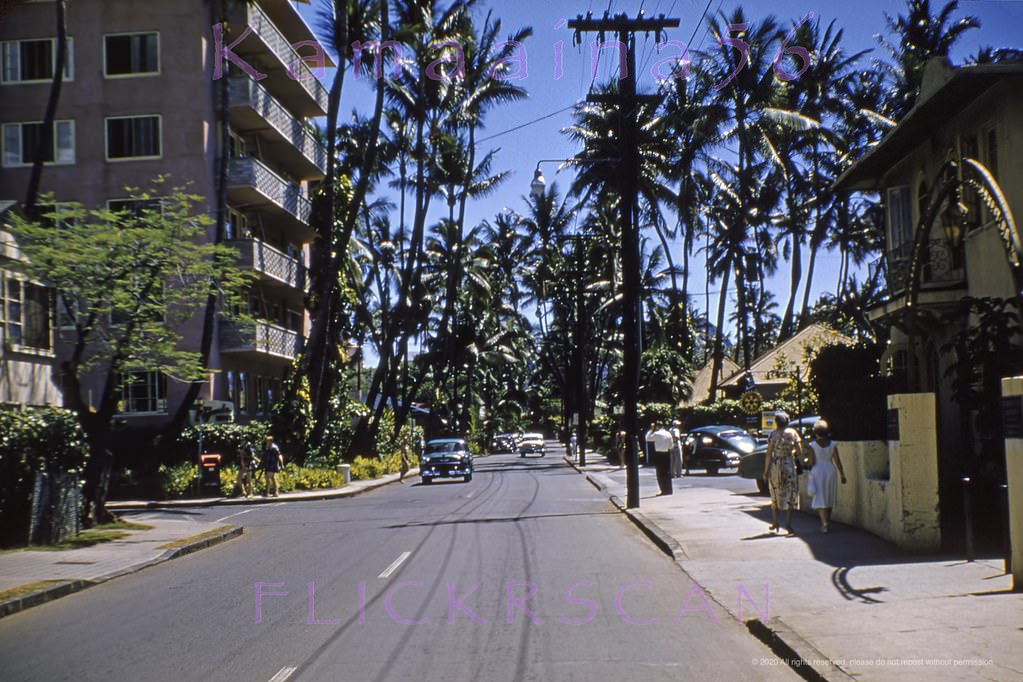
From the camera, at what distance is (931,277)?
20984mm

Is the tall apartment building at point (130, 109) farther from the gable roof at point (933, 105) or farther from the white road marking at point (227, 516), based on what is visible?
the gable roof at point (933, 105)

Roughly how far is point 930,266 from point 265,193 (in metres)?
23.6

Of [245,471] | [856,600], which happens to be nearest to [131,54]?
[245,471]

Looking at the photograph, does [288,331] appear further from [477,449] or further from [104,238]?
[477,449]

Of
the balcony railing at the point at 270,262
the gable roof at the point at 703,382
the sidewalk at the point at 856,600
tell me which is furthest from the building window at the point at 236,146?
the gable roof at the point at 703,382

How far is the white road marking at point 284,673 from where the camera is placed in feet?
25.1

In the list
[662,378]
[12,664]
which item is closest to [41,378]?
[12,664]

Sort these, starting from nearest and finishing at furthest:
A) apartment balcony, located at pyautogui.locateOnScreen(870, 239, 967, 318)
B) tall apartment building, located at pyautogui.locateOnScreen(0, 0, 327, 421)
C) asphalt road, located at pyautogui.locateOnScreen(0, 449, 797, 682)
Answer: asphalt road, located at pyautogui.locateOnScreen(0, 449, 797, 682), apartment balcony, located at pyautogui.locateOnScreen(870, 239, 967, 318), tall apartment building, located at pyautogui.locateOnScreen(0, 0, 327, 421)

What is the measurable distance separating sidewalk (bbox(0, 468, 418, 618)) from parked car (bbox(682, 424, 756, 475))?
67.8ft

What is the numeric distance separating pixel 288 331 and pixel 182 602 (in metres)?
30.1

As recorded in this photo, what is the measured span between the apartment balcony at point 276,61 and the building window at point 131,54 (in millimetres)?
2738

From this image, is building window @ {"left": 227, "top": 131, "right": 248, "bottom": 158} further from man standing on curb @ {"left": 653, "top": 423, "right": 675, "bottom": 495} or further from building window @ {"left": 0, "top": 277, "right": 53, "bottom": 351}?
man standing on curb @ {"left": 653, "top": 423, "right": 675, "bottom": 495}

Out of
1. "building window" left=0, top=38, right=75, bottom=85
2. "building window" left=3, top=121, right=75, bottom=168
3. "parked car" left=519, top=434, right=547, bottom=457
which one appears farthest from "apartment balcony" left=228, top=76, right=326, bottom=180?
"parked car" left=519, top=434, right=547, bottom=457

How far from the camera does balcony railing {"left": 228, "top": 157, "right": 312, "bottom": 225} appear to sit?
3591 centimetres
